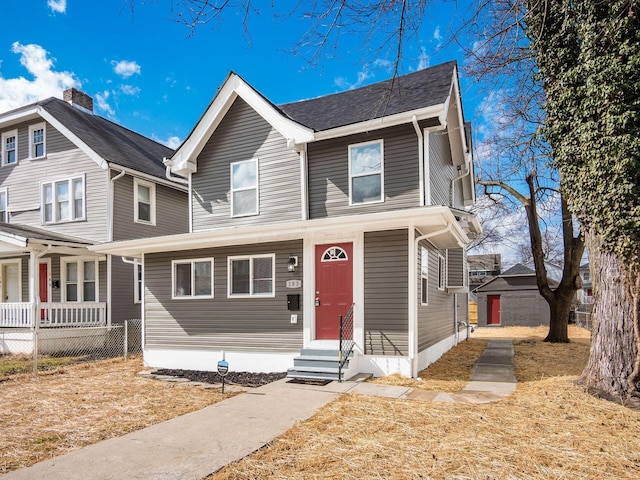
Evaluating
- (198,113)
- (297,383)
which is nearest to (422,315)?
(297,383)

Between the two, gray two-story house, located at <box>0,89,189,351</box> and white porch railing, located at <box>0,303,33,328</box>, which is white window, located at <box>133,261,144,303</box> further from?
white porch railing, located at <box>0,303,33,328</box>

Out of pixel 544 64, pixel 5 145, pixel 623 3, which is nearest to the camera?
pixel 623 3

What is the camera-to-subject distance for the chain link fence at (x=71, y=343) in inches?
502

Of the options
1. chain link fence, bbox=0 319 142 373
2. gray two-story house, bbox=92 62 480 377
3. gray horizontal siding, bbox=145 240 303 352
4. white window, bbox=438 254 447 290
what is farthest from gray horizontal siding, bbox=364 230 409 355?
chain link fence, bbox=0 319 142 373

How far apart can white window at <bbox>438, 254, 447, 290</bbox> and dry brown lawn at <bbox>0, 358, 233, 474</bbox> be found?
22.6 feet

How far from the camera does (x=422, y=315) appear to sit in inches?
377

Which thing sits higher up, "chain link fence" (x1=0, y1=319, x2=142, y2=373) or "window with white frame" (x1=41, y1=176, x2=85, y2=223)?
"window with white frame" (x1=41, y1=176, x2=85, y2=223)

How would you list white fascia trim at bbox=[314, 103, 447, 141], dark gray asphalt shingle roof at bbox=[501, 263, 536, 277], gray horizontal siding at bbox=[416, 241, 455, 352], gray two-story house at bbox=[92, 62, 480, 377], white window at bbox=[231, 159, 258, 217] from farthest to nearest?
1. dark gray asphalt shingle roof at bbox=[501, 263, 536, 277]
2. white window at bbox=[231, 159, 258, 217]
3. gray horizontal siding at bbox=[416, 241, 455, 352]
4. white fascia trim at bbox=[314, 103, 447, 141]
5. gray two-story house at bbox=[92, 62, 480, 377]

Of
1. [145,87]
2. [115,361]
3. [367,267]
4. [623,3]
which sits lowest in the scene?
[115,361]

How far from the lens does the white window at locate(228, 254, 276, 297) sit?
9992 mm

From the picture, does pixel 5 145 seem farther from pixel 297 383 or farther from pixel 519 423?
pixel 519 423

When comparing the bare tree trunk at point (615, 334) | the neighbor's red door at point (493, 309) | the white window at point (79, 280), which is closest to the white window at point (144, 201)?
the white window at point (79, 280)

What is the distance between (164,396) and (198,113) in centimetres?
727

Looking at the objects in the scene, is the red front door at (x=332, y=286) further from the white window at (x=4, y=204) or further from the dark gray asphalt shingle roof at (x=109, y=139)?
the white window at (x=4, y=204)
